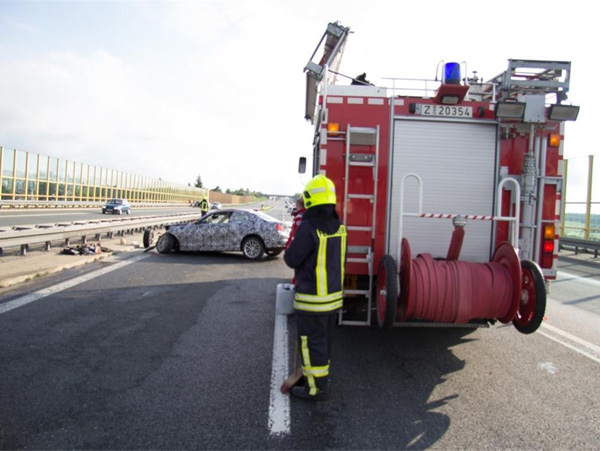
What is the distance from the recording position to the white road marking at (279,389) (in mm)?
3408

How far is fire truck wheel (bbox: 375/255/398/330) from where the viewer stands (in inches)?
159

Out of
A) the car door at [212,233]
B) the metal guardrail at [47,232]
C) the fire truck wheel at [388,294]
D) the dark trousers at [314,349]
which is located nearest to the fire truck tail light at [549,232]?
the fire truck wheel at [388,294]

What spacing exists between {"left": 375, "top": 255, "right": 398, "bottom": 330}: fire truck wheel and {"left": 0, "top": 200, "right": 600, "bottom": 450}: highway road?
649 millimetres

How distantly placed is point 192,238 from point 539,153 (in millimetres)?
9910

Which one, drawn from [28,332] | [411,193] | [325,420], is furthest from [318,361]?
[28,332]

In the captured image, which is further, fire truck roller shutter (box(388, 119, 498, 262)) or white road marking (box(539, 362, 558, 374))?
fire truck roller shutter (box(388, 119, 498, 262))

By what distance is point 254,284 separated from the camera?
910 cm

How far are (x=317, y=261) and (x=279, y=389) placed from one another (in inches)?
47.8

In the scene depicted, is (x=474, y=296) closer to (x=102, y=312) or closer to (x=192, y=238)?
(x=102, y=312)

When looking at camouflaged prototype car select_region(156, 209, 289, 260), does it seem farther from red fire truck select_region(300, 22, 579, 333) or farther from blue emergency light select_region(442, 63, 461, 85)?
blue emergency light select_region(442, 63, 461, 85)

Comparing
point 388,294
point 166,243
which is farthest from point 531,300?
point 166,243

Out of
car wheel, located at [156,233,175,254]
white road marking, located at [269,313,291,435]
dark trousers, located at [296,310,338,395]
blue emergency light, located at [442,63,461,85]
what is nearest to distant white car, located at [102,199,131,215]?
car wheel, located at [156,233,175,254]

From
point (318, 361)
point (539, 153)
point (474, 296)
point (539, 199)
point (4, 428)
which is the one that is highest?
point (539, 153)

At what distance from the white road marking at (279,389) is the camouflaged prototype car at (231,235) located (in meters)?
6.72
